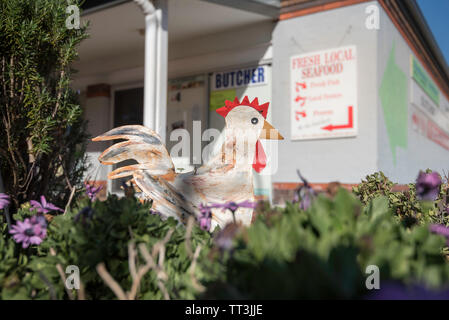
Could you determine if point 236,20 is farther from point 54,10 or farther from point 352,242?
point 352,242

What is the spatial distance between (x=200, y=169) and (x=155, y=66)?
2.54 meters

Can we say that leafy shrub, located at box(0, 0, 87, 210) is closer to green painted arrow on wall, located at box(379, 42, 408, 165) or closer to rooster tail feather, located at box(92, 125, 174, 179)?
rooster tail feather, located at box(92, 125, 174, 179)

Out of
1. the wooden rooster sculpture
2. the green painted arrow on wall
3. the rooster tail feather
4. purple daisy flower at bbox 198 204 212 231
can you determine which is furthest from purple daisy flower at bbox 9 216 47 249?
the green painted arrow on wall

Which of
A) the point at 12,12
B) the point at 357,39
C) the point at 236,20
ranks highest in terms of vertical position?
the point at 236,20

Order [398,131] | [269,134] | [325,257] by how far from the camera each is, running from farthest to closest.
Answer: [398,131]
[269,134]
[325,257]

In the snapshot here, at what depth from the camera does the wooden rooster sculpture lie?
218 centimetres

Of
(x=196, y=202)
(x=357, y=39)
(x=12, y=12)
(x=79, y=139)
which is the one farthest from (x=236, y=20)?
(x=196, y=202)

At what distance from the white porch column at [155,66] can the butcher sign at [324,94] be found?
6.95 ft

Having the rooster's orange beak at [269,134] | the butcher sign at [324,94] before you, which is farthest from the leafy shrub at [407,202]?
the butcher sign at [324,94]

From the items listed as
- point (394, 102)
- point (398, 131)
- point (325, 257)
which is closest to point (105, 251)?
point (325, 257)

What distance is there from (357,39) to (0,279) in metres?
5.26

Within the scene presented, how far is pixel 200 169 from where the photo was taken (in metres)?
2.52

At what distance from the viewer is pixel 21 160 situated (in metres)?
2.60

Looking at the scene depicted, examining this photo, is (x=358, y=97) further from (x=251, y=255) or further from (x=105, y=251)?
(x=251, y=255)
